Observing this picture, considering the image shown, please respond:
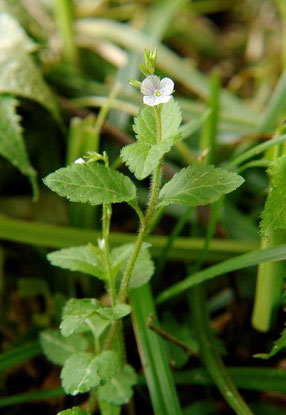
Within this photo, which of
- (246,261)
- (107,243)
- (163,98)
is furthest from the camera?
(246,261)

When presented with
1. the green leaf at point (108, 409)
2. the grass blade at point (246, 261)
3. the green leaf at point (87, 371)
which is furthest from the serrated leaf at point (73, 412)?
the grass blade at point (246, 261)

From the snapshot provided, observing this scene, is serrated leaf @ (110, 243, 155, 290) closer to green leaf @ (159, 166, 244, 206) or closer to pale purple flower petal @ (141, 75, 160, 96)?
green leaf @ (159, 166, 244, 206)

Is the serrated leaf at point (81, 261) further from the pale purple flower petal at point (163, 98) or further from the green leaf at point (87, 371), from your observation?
the pale purple flower petal at point (163, 98)

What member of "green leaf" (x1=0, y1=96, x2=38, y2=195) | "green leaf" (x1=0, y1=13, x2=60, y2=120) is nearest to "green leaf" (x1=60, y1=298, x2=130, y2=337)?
"green leaf" (x1=0, y1=96, x2=38, y2=195)

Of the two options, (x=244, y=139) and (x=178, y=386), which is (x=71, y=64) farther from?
(x=178, y=386)

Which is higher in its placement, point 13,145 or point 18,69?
point 18,69

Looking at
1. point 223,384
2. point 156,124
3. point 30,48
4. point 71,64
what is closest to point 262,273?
point 223,384

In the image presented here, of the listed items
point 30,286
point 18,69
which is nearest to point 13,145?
point 18,69

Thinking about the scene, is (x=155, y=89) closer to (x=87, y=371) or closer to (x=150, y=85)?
(x=150, y=85)
